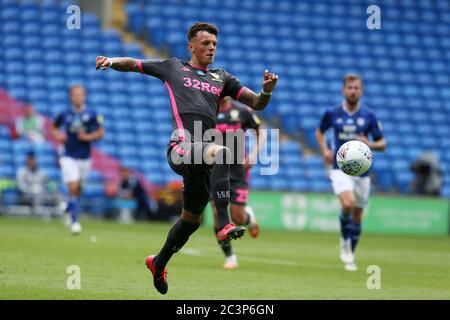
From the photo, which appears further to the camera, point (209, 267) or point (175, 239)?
point (209, 267)

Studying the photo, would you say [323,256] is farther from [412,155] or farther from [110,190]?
[412,155]

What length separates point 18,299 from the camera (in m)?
7.47

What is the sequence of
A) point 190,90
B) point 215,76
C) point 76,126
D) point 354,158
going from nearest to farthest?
point 190,90
point 215,76
point 354,158
point 76,126

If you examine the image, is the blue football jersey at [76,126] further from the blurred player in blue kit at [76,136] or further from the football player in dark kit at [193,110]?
the football player in dark kit at [193,110]

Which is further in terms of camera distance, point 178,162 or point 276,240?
point 276,240

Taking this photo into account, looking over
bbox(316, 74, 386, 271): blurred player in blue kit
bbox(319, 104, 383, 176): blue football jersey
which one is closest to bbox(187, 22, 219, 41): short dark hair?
bbox(316, 74, 386, 271): blurred player in blue kit

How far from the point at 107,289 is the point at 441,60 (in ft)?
86.2

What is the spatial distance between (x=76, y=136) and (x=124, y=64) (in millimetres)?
9079

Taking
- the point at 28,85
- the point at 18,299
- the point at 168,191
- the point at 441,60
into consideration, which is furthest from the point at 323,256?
the point at 441,60

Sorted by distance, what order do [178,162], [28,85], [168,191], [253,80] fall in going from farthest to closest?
[253,80]
[28,85]
[168,191]
[178,162]

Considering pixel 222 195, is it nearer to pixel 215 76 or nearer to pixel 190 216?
pixel 190 216

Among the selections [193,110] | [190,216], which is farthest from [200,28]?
[190,216]

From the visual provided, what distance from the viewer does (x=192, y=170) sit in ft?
26.0

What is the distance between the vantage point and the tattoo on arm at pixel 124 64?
27.0ft
